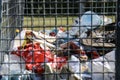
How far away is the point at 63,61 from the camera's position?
3.16 metres

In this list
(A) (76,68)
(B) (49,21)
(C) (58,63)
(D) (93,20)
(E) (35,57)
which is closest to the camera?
(A) (76,68)

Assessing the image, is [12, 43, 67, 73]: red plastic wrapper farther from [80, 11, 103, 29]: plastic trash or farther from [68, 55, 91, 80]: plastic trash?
[80, 11, 103, 29]: plastic trash

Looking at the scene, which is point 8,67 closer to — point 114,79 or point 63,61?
point 63,61

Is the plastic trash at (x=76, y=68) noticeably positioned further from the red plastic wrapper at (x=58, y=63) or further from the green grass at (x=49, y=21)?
the green grass at (x=49, y=21)

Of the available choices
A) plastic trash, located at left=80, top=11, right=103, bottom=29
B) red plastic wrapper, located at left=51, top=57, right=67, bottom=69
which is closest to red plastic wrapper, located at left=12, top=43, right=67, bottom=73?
red plastic wrapper, located at left=51, top=57, right=67, bottom=69

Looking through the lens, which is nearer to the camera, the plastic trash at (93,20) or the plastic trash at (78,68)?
the plastic trash at (78,68)

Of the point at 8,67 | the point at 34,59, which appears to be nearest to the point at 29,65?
the point at 34,59

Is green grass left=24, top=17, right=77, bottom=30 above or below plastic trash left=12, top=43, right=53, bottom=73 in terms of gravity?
above

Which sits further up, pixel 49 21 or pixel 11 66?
pixel 49 21

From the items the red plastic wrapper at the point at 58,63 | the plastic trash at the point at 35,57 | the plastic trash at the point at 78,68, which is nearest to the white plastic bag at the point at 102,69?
the plastic trash at the point at 78,68

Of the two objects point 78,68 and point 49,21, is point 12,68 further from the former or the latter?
point 49,21

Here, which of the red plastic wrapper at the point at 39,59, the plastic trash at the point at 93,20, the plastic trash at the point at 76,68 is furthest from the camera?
the plastic trash at the point at 93,20

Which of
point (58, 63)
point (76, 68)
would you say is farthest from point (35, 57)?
point (76, 68)

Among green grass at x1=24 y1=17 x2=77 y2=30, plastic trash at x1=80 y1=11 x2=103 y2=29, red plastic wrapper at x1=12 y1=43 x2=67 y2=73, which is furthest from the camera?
plastic trash at x1=80 y1=11 x2=103 y2=29
